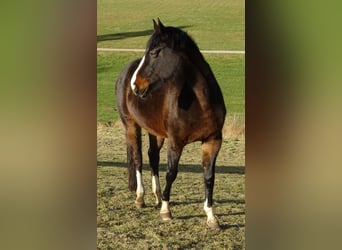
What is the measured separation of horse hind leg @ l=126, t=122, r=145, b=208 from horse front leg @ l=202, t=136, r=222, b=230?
35 cm

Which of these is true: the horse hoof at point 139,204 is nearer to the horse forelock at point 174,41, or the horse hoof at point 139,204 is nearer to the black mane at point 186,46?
the black mane at point 186,46

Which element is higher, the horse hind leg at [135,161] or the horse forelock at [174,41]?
the horse forelock at [174,41]

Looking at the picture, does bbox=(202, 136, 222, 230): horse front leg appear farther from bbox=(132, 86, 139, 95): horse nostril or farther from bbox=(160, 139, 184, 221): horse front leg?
bbox=(132, 86, 139, 95): horse nostril

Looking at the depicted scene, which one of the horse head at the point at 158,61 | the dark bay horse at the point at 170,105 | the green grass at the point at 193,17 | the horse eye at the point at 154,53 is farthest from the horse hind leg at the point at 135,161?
the green grass at the point at 193,17

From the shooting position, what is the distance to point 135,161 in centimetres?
Answer: 339

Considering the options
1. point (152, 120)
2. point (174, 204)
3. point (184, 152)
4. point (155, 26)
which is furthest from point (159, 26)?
point (174, 204)

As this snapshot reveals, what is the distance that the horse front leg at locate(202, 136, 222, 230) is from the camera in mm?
3336

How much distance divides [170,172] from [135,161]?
20cm

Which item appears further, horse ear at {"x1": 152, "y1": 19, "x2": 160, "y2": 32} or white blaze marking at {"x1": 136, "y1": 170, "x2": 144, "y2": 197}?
white blaze marking at {"x1": 136, "y1": 170, "x2": 144, "y2": 197}

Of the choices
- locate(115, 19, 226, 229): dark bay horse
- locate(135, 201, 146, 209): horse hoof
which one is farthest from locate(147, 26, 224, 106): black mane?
locate(135, 201, 146, 209): horse hoof

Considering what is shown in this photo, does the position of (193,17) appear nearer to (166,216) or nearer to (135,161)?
(135,161)

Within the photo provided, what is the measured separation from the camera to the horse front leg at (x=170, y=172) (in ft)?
10.9

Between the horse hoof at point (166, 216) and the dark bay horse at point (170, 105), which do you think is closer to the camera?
the dark bay horse at point (170, 105)
